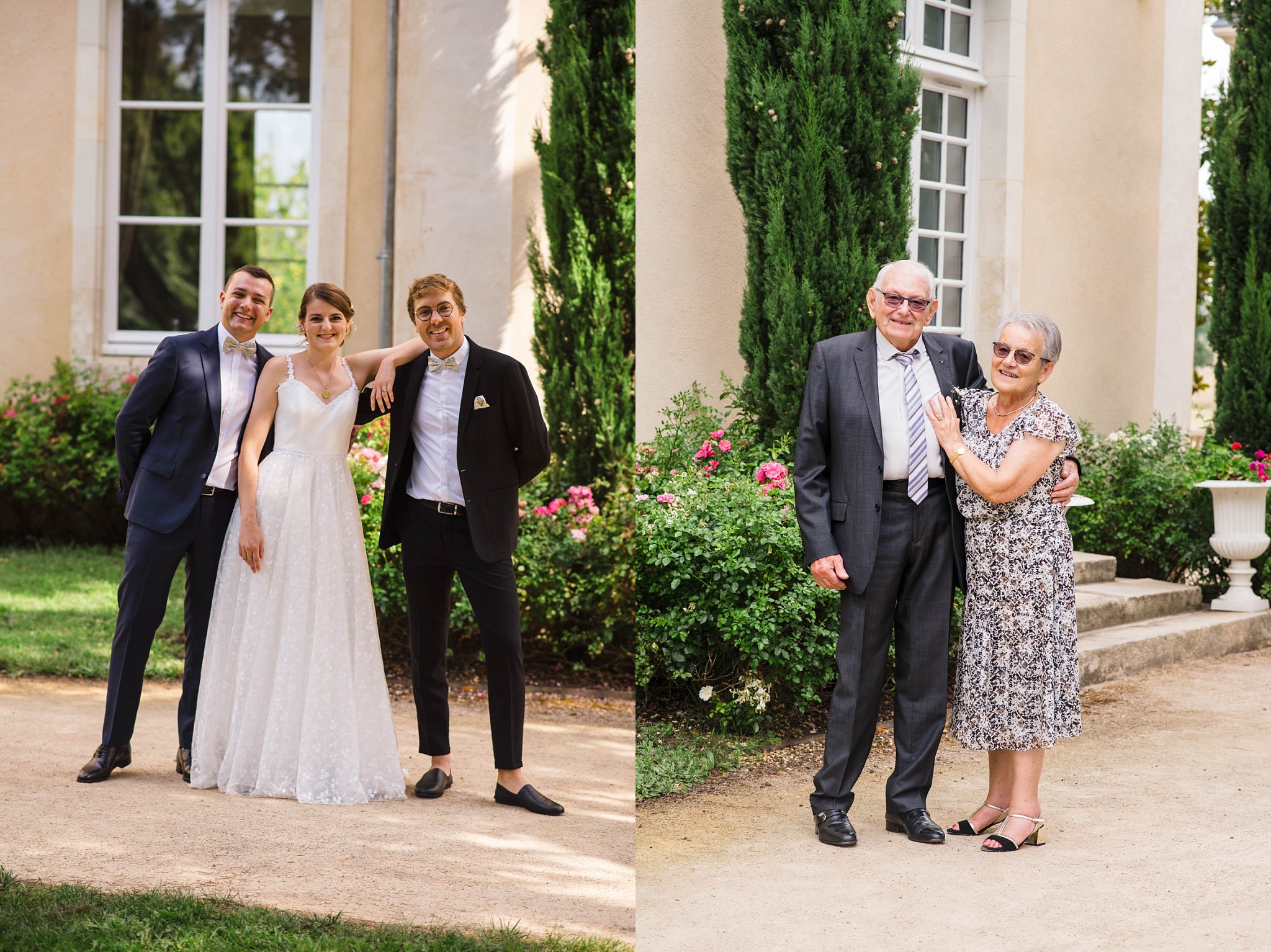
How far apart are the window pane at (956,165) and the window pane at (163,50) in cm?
518

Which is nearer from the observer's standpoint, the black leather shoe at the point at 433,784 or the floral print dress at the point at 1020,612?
the floral print dress at the point at 1020,612

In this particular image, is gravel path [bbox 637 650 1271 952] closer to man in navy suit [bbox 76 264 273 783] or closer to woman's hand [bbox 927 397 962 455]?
woman's hand [bbox 927 397 962 455]

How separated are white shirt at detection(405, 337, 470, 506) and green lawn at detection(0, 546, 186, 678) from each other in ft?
8.66

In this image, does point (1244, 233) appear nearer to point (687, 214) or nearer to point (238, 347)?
point (687, 214)

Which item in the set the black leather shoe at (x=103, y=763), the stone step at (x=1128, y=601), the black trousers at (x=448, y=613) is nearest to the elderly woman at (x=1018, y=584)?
the black trousers at (x=448, y=613)

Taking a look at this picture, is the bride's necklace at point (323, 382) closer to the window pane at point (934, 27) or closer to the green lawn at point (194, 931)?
the green lawn at point (194, 931)

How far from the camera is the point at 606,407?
6562mm

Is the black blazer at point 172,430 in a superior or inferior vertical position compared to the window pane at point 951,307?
inferior

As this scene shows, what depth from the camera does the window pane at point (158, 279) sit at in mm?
8867

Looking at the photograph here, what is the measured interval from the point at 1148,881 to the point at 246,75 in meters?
8.01

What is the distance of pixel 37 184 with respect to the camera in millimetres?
8523

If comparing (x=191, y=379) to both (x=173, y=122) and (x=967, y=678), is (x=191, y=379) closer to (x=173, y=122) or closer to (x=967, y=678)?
(x=967, y=678)

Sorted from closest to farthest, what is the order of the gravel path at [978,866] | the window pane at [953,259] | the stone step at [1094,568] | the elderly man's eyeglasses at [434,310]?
the gravel path at [978,866] < the elderly man's eyeglasses at [434,310] < the stone step at [1094,568] < the window pane at [953,259]

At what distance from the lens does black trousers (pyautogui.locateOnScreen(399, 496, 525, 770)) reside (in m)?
4.00
